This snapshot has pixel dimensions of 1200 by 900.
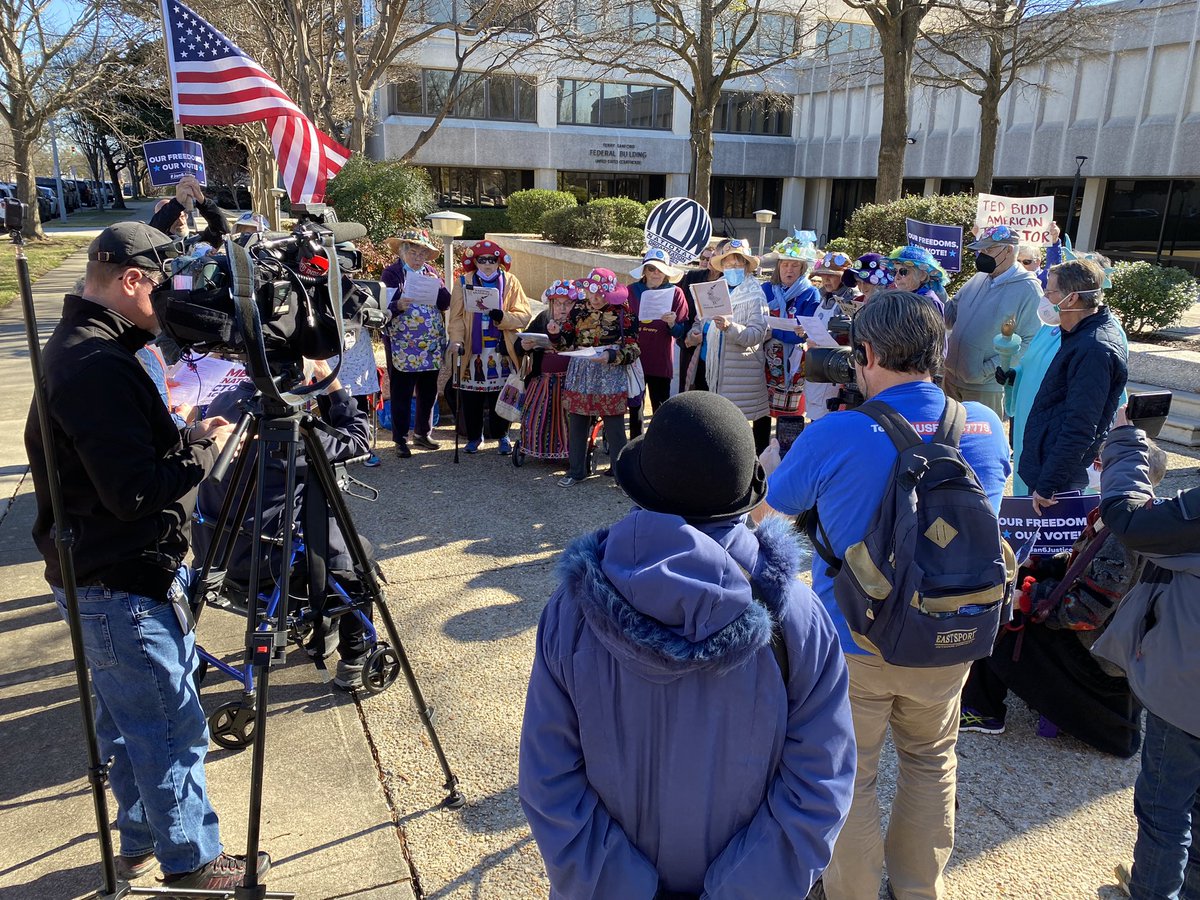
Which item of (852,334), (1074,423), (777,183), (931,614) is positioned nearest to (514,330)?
(1074,423)

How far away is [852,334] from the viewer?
2562 millimetres

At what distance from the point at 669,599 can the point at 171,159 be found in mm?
8868

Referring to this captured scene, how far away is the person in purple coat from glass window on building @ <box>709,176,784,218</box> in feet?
130

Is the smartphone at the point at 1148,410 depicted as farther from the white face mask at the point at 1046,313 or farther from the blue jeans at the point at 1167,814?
the white face mask at the point at 1046,313

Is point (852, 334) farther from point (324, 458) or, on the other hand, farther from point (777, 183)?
point (777, 183)

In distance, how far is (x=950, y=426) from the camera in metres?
2.35

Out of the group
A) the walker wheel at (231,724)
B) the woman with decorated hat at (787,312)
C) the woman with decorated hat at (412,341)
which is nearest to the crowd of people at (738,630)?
the walker wheel at (231,724)

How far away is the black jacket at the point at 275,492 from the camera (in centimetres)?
324

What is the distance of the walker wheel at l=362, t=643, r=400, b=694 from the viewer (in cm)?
339

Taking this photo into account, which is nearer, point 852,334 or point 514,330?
point 852,334

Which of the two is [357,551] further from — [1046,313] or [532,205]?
[532,205]

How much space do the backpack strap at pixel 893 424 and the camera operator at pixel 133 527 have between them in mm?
2005

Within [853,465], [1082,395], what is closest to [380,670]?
[853,465]

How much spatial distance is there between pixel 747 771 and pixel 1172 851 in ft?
5.75
